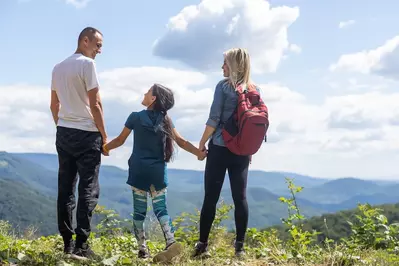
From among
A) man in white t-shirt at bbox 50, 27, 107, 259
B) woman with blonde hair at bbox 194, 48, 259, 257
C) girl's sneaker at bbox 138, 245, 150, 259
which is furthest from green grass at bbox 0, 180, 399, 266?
woman with blonde hair at bbox 194, 48, 259, 257

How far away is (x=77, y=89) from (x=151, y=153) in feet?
4.10

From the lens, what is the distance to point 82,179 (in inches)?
227

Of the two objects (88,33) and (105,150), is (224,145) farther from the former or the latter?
(88,33)

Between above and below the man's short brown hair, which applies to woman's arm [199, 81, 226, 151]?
below

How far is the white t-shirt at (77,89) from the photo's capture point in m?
5.72

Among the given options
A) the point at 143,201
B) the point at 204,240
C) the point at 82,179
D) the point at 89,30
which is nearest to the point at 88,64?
the point at 89,30

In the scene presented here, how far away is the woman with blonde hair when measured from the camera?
6043 millimetres

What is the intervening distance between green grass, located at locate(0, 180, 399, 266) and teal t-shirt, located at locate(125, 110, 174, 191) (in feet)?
3.20

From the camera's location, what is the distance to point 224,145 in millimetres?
6016

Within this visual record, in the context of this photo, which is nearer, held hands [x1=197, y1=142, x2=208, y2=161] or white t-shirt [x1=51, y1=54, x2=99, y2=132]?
white t-shirt [x1=51, y1=54, x2=99, y2=132]

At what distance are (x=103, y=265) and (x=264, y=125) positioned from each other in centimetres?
256

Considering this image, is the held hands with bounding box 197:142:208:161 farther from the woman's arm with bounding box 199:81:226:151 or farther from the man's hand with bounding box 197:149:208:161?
the woman's arm with bounding box 199:81:226:151

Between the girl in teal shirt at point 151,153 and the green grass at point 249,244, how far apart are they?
1.72 ft

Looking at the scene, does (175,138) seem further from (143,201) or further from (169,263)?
(169,263)
